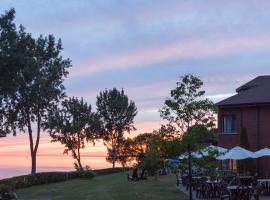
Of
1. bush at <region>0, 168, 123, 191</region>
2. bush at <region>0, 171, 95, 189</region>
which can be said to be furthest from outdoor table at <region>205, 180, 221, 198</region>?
bush at <region>0, 171, 95, 189</region>

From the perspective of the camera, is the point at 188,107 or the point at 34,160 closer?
the point at 188,107

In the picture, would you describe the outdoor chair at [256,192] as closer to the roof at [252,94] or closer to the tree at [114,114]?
the roof at [252,94]

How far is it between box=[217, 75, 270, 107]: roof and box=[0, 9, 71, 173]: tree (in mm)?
16429

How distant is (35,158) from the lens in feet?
196

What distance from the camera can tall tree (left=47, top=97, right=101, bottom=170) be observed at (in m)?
71.7

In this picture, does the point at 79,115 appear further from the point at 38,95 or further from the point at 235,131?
the point at 235,131

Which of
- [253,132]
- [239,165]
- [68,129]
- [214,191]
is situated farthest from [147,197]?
[68,129]

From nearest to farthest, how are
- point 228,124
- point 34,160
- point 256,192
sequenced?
1. point 256,192
2. point 228,124
3. point 34,160

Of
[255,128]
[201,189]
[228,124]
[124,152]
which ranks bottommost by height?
[201,189]

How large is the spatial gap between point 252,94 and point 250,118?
7.13 ft

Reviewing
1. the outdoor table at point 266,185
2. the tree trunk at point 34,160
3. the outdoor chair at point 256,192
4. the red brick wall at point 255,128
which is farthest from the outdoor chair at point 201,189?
the tree trunk at point 34,160

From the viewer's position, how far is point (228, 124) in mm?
50344

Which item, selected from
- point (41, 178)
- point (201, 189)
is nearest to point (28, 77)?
point (41, 178)

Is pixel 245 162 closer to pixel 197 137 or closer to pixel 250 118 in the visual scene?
pixel 250 118
